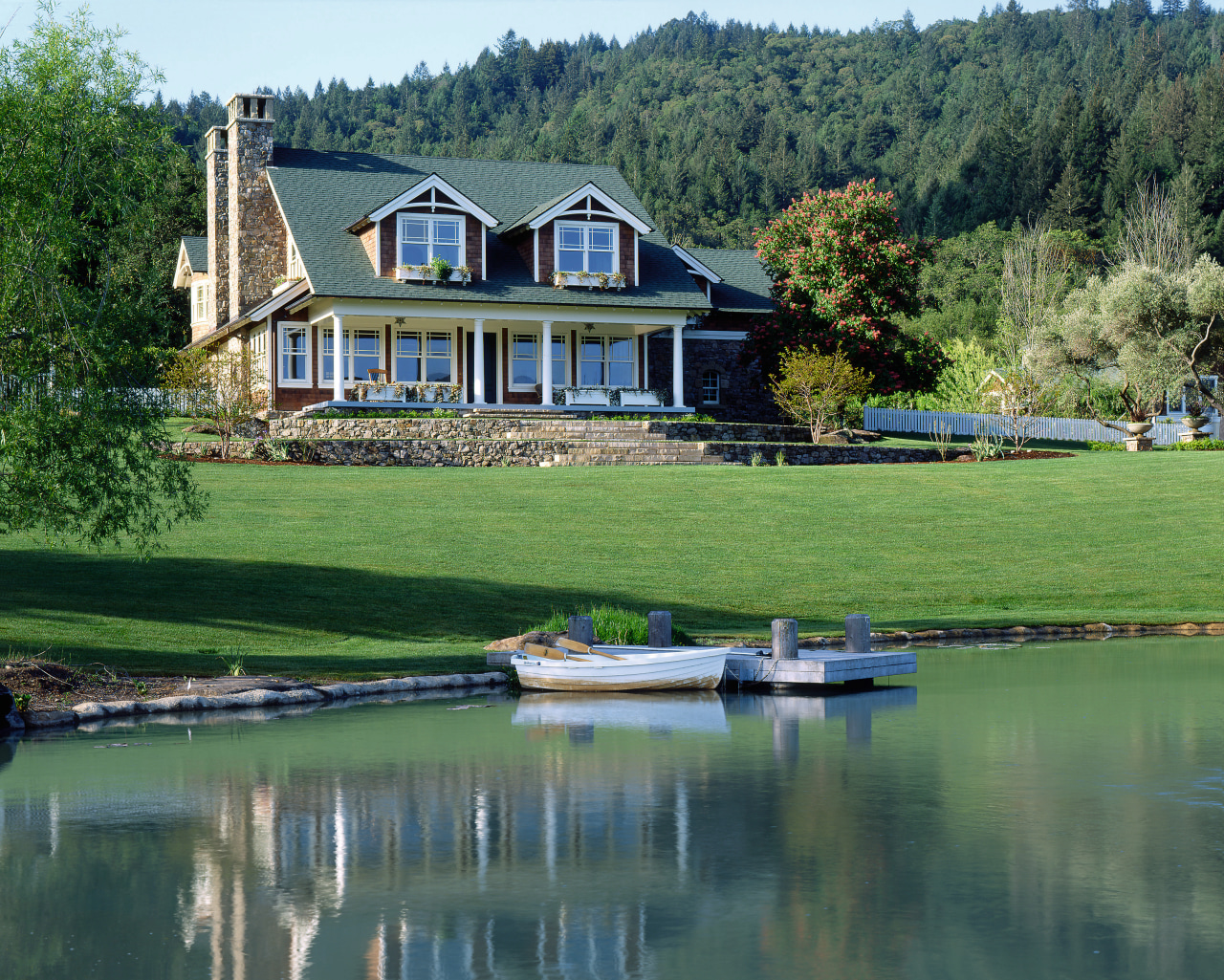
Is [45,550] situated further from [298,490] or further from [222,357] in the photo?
[222,357]

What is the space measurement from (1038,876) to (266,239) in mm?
41851

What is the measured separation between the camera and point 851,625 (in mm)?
16828

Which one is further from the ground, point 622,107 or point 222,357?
point 622,107

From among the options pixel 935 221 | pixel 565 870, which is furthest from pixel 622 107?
pixel 565 870

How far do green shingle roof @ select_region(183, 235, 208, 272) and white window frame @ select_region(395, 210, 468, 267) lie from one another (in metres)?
12.7

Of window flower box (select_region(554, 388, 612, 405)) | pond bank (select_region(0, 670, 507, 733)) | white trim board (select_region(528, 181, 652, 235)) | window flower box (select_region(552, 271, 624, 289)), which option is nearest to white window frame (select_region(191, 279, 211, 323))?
white trim board (select_region(528, 181, 652, 235))

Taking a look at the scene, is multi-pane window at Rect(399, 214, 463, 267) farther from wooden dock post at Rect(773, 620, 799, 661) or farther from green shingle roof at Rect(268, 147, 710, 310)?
wooden dock post at Rect(773, 620, 799, 661)

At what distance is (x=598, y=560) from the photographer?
24.0m

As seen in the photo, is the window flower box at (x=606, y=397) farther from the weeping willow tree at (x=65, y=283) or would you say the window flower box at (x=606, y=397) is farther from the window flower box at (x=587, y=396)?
the weeping willow tree at (x=65, y=283)

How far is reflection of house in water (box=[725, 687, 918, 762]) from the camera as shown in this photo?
13.1 m

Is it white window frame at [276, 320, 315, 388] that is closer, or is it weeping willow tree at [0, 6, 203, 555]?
weeping willow tree at [0, 6, 203, 555]

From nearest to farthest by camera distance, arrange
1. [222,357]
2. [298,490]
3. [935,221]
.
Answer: [298,490], [222,357], [935,221]

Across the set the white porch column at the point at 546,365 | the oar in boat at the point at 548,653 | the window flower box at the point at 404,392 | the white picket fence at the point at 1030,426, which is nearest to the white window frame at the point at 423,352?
the window flower box at the point at 404,392

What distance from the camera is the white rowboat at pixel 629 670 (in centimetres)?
1585
